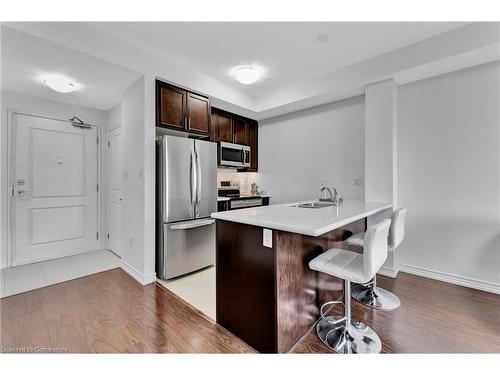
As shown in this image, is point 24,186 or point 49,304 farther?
point 24,186

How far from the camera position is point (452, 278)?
2662mm

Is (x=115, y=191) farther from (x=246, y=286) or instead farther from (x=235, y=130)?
(x=246, y=286)

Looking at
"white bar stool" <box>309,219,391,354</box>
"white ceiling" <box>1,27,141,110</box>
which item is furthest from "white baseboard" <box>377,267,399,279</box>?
"white ceiling" <box>1,27,141,110</box>

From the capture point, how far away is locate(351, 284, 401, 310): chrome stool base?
7.13 ft

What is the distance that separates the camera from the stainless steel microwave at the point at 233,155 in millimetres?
3914

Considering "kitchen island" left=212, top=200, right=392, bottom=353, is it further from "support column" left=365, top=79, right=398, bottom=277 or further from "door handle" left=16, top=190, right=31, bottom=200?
"door handle" left=16, top=190, right=31, bottom=200

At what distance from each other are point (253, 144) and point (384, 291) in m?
3.26

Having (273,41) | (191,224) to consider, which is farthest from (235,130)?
(191,224)

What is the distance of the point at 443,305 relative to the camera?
2182mm

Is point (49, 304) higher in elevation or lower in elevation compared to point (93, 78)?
lower

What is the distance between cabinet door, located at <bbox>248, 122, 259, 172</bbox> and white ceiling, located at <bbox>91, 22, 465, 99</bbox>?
155cm

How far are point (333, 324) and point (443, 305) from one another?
122cm
